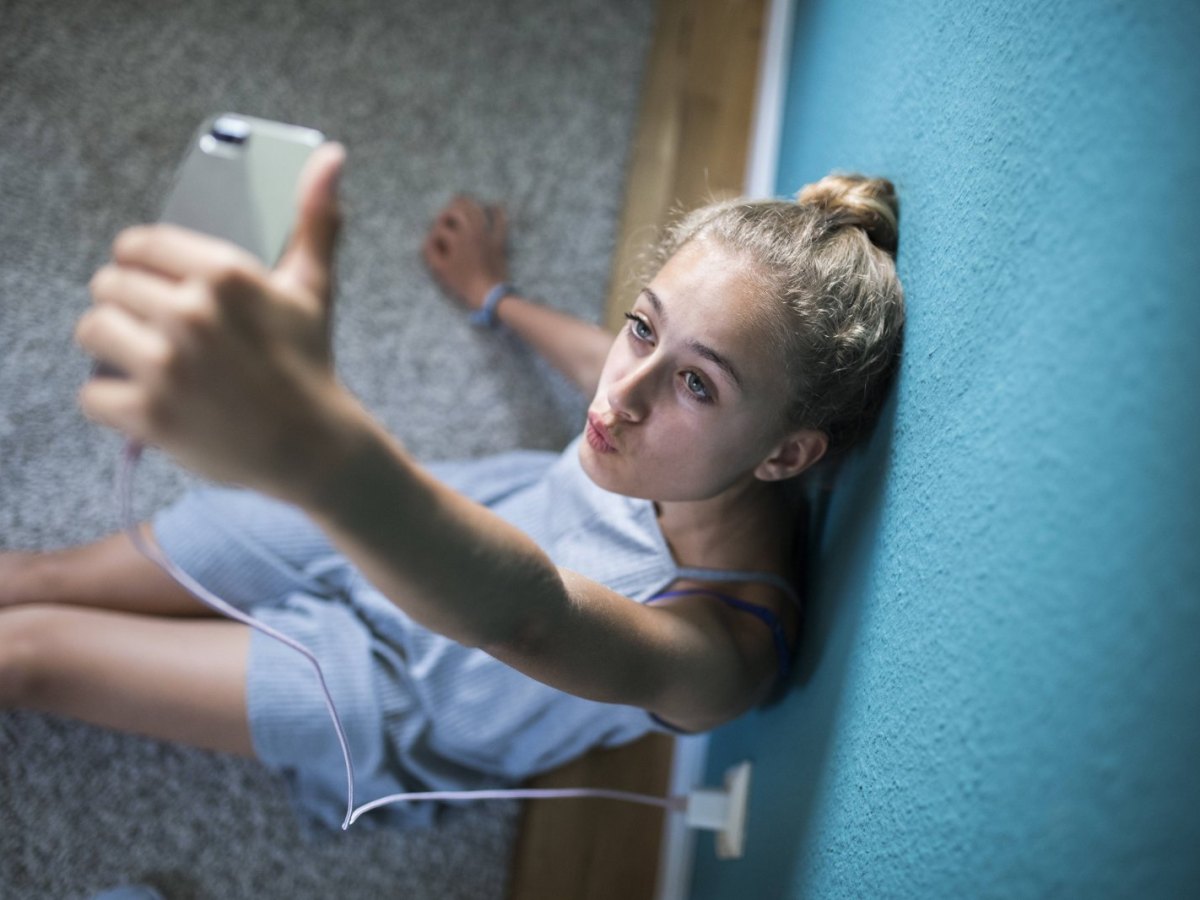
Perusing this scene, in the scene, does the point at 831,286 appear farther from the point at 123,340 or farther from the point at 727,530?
the point at 123,340

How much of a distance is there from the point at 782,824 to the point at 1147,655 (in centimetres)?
44

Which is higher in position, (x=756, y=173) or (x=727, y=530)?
(x=756, y=173)

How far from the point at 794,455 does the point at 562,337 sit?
507 mm

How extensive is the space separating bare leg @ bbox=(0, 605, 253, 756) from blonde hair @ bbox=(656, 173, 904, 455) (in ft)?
2.00

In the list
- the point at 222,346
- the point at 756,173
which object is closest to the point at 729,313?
the point at 222,346

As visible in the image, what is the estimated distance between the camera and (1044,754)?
0.36 m

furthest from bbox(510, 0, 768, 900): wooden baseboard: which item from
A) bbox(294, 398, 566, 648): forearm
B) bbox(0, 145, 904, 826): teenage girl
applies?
bbox(294, 398, 566, 648): forearm

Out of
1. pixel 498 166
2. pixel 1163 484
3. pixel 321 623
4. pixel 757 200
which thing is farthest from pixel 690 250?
pixel 498 166

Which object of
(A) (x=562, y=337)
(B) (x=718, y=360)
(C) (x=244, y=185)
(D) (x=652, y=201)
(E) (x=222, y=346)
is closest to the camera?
(E) (x=222, y=346)

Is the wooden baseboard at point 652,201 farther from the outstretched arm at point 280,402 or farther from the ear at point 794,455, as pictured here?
the outstretched arm at point 280,402

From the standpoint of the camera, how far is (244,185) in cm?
73

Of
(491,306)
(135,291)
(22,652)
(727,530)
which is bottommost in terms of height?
(22,652)

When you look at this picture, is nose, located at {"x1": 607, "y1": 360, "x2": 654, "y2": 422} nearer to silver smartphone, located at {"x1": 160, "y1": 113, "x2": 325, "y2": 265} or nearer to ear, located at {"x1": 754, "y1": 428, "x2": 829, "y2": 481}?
ear, located at {"x1": 754, "y1": 428, "x2": 829, "y2": 481}

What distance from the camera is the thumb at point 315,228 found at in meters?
0.33
